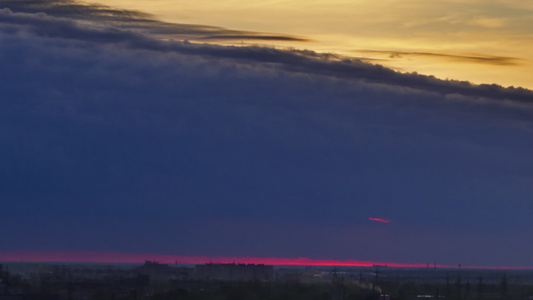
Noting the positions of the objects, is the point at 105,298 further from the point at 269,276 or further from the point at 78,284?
the point at 269,276

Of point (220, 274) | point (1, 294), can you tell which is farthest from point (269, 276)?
point (1, 294)

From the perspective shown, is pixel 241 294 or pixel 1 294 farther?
pixel 241 294

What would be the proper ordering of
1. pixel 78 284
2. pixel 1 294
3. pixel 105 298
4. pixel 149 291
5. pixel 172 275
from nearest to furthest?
pixel 1 294, pixel 105 298, pixel 78 284, pixel 149 291, pixel 172 275

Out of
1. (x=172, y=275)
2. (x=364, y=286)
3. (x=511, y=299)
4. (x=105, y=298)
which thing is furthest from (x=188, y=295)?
(x=172, y=275)

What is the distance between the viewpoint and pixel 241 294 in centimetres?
12481

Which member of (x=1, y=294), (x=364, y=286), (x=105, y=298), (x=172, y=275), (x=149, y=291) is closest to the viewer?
(x=1, y=294)

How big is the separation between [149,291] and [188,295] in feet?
63.1

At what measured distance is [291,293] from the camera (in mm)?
131500

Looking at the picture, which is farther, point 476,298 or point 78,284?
point 476,298

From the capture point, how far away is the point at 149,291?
132750 mm

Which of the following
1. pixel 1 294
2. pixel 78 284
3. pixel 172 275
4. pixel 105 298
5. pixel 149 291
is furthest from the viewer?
pixel 172 275

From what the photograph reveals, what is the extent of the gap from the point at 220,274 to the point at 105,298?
88595 millimetres

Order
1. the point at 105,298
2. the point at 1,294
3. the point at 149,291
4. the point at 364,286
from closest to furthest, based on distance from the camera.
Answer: the point at 1,294 < the point at 105,298 < the point at 149,291 < the point at 364,286

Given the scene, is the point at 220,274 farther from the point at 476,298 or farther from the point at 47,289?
the point at 47,289
